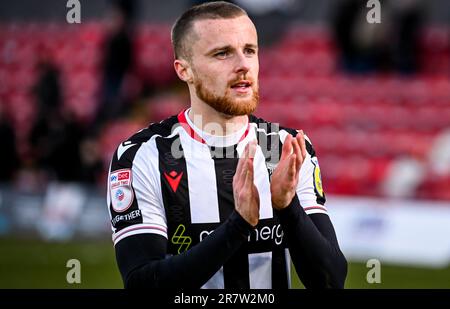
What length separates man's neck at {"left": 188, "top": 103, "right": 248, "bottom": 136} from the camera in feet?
14.7

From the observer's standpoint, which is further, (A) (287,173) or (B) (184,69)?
(B) (184,69)

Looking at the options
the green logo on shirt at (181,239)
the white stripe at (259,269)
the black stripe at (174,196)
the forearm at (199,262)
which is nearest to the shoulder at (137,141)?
the black stripe at (174,196)

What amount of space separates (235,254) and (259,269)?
126mm

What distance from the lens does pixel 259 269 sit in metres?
4.40

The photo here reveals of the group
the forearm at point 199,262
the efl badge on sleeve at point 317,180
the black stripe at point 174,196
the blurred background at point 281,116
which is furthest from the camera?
the blurred background at point 281,116

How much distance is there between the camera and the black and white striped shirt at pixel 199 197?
435 cm

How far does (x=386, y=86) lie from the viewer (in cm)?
1652

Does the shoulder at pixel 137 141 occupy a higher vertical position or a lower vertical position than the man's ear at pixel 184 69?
lower

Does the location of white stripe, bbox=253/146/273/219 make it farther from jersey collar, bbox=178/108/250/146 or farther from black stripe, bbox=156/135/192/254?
black stripe, bbox=156/135/192/254

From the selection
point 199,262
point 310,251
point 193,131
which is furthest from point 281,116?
point 199,262

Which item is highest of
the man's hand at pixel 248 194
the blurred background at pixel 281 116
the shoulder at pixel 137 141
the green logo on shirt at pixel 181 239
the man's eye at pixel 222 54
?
the blurred background at pixel 281 116

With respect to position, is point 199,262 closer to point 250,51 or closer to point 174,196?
point 174,196

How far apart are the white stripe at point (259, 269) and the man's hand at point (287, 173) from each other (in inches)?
16.0

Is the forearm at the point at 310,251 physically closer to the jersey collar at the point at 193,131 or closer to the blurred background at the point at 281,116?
the jersey collar at the point at 193,131
